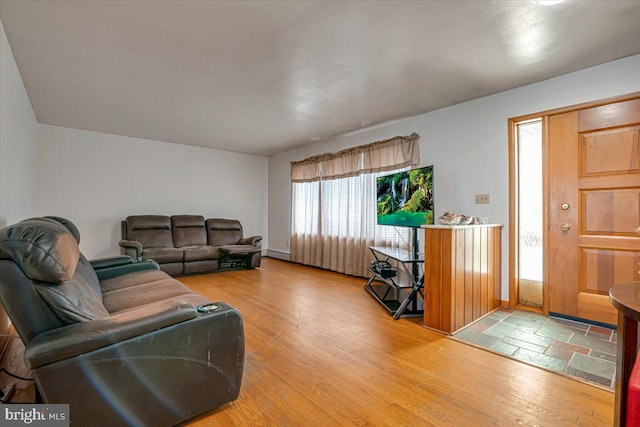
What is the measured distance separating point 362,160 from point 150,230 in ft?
12.7

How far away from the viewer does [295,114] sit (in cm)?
383

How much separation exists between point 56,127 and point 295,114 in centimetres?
388

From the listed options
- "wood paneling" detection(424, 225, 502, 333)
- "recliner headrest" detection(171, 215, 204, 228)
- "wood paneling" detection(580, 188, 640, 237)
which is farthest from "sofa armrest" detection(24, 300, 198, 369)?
"recliner headrest" detection(171, 215, 204, 228)

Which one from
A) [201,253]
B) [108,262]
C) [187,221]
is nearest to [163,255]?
[201,253]

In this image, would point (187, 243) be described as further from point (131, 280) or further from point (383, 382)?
point (383, 382)

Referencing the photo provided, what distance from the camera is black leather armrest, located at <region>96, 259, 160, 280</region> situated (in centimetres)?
250

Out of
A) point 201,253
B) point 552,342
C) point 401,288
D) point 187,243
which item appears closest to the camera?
point 552,342

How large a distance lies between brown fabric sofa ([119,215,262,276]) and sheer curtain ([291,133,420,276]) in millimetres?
1099

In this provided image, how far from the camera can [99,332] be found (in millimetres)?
1172

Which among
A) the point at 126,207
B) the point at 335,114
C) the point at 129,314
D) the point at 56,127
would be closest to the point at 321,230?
the point at 335,114

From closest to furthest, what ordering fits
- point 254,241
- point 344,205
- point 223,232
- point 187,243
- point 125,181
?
point 344,205, point 125,181, point 187,243, point 254,241, point 223,232

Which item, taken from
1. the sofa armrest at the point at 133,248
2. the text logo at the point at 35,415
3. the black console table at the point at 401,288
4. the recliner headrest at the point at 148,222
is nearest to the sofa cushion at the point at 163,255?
the sofa armrest at the point at 133,248

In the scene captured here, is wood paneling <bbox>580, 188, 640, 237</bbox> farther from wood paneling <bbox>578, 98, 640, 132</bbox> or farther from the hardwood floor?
the hardwood floor

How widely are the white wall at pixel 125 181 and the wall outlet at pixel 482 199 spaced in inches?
189
